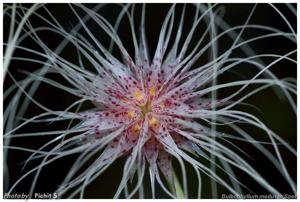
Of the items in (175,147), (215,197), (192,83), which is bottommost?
(215,197)

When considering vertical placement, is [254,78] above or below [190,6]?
below

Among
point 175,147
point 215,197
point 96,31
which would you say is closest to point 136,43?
point 96,31

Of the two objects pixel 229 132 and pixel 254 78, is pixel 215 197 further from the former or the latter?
pixel 254 78

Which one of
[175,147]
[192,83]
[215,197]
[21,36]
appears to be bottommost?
[215,197]

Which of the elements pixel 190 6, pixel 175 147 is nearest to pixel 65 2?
pixel 190 6

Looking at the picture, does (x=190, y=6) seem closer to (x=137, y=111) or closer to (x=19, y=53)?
(x=137, y=111)

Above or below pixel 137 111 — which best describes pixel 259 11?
above
